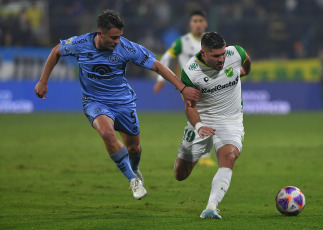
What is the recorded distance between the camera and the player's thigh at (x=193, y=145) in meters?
7.74

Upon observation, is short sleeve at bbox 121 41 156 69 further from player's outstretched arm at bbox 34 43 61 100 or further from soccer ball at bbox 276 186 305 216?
soccer ball at bbox 276 186 305 216

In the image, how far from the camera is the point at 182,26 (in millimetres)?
27344

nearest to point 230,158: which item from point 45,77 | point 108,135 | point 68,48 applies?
point 108,135

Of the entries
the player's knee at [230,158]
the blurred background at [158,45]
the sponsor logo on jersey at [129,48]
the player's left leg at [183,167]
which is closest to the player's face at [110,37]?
the sponsor logo on jersey at [129,48]

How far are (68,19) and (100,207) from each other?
20491 mm

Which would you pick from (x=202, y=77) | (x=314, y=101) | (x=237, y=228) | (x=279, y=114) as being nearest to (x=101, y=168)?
(x=202, y=77)

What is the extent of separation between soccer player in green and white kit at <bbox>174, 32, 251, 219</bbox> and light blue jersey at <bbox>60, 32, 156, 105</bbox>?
24.3 inches

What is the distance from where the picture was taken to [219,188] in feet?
22.2

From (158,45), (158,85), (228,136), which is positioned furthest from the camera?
(158,45)

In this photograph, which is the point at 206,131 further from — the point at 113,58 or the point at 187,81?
the point at 113,58

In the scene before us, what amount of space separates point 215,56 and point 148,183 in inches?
147

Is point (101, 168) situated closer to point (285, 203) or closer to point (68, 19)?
point (285, 203)

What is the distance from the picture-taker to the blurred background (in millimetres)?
26406

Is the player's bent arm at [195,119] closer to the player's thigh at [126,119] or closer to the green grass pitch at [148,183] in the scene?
the green grass pitch at [148,183]
